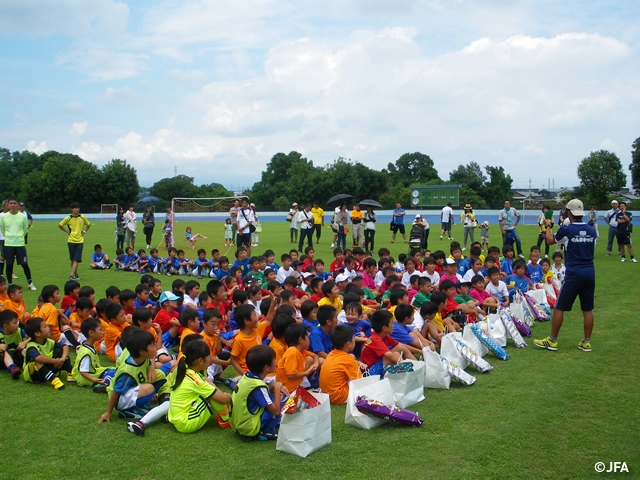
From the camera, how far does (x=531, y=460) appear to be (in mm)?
3949

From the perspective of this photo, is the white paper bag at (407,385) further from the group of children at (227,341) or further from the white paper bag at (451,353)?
the white paper bag at (451,353)

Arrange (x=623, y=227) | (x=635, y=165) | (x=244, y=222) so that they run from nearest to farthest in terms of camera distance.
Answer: (x=244, y=222), (x=623, y=227), (x=635, y=165)

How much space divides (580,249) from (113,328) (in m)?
5.86

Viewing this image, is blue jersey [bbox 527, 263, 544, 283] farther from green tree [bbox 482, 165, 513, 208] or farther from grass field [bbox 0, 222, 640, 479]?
green tree [bbox 482, 165, 513, 208]

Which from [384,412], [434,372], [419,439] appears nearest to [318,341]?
[434,372]

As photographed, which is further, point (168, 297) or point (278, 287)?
point (278, 287)

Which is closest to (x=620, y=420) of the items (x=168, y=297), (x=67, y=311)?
(x=168, y=297)

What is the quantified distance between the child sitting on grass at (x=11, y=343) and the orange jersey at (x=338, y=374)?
11.3ft

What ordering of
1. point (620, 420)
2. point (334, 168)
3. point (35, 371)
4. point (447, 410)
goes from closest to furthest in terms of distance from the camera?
1. point (620, 420)
2. point (447, 410)
3. point (35, 371)
4. point (334, 168)

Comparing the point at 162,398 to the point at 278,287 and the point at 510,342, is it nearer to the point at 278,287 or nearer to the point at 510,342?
the point at 278,287

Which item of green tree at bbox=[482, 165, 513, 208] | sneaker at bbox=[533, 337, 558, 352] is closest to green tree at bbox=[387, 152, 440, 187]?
green tree at bbox=[482, 165, 513, 208]

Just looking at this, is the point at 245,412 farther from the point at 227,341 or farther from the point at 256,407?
the point at 227,341

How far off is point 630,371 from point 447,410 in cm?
250

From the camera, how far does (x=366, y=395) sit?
4582 mm
